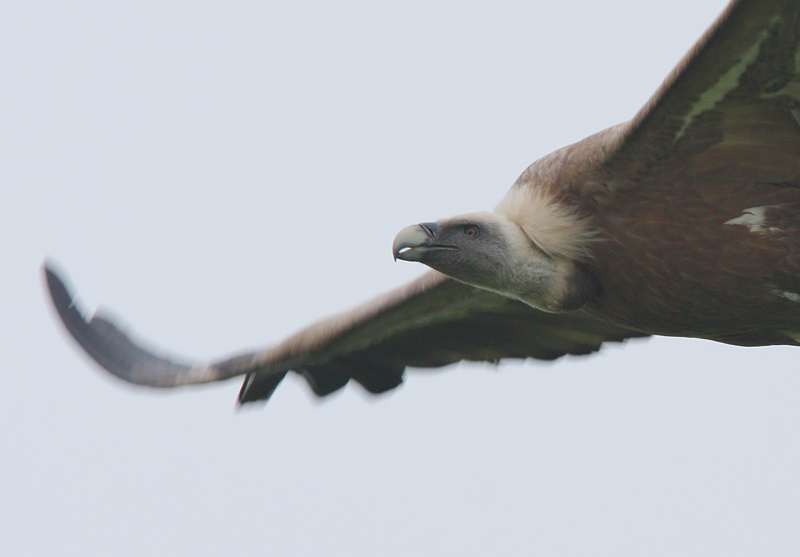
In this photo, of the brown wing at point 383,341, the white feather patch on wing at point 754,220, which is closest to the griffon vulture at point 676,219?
the white feather patch on wing at point 754,220

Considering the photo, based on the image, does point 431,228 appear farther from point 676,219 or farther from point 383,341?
point 383,341

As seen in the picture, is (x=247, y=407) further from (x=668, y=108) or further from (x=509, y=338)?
(x=668, y=108)

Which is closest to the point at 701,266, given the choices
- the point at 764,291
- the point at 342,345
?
the point at 764,291

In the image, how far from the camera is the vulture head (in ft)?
21.2

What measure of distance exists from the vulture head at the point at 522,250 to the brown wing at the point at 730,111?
1.21ft

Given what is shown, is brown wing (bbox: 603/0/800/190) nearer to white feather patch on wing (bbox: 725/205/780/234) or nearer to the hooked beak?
white feather patch on wing (bbox: 725/205/780/234)

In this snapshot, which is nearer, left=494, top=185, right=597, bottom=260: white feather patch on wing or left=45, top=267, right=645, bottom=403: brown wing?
left=494, top=185, right=597, bottom=260: white feather patch on wing

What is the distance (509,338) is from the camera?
8.48 m

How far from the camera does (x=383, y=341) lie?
8641 mm

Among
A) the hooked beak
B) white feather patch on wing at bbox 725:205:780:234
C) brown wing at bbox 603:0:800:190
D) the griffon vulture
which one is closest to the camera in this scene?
brown wing at bbox 603:0:800:190

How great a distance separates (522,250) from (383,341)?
2.28 metres

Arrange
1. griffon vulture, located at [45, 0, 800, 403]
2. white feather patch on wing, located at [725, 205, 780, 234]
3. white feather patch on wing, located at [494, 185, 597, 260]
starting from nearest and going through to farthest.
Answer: griffon vulture, located at [45, 0, 800, 403] → white feather patch on wing, located at [725, 205, 780, 234] → white feather patch on wing, located at [494, 185, 597, 260]

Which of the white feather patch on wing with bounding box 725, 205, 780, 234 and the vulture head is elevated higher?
the vulture head

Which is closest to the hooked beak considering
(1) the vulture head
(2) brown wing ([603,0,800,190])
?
(1) the vulture head
